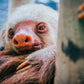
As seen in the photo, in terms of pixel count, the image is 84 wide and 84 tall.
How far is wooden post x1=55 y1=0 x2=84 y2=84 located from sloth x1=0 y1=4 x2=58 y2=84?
29 cm

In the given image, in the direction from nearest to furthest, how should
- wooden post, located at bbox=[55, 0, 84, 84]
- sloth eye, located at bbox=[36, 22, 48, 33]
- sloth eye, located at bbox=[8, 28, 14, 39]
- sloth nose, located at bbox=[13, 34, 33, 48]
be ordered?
wooden post, located at bbox=[55, 0, 84, 84] < sloth nose, located at bbox=[13, 34, 33, 48] < sloth eye, located at bbox=[36, 22, 48, 33] < sloth eye, located at bbox=[8, 28, 14, 39]

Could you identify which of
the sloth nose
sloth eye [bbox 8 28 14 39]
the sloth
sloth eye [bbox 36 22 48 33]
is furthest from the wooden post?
sloth eye [bbox 8 28 14 39]

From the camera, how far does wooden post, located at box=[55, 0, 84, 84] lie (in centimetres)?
59

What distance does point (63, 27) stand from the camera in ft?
2.11

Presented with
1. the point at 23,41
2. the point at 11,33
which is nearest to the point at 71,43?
the point at 23,41

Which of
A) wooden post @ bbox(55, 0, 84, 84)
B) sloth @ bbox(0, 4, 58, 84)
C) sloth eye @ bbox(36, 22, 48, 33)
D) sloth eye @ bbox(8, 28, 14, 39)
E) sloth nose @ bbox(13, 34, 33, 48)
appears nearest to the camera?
A: wooden post @ bbox(55, 0, 84, 84)

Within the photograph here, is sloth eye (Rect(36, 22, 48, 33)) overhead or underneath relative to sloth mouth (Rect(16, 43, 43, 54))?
overhead

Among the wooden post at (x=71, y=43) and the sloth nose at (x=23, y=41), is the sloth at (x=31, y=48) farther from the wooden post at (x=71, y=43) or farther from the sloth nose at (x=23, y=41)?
the wooden post at (x=71, y=43)

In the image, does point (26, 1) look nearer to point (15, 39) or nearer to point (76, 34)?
point (15, 39)

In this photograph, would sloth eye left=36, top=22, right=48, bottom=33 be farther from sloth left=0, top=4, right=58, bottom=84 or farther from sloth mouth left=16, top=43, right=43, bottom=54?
sloth mouth left=16, top=43, right=43, bottom=54

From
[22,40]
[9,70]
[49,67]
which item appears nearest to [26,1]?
[22,40]

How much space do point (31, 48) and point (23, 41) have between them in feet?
0.43

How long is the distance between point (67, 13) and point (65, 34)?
0.34 ft

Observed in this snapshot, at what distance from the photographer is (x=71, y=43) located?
2.03ft
